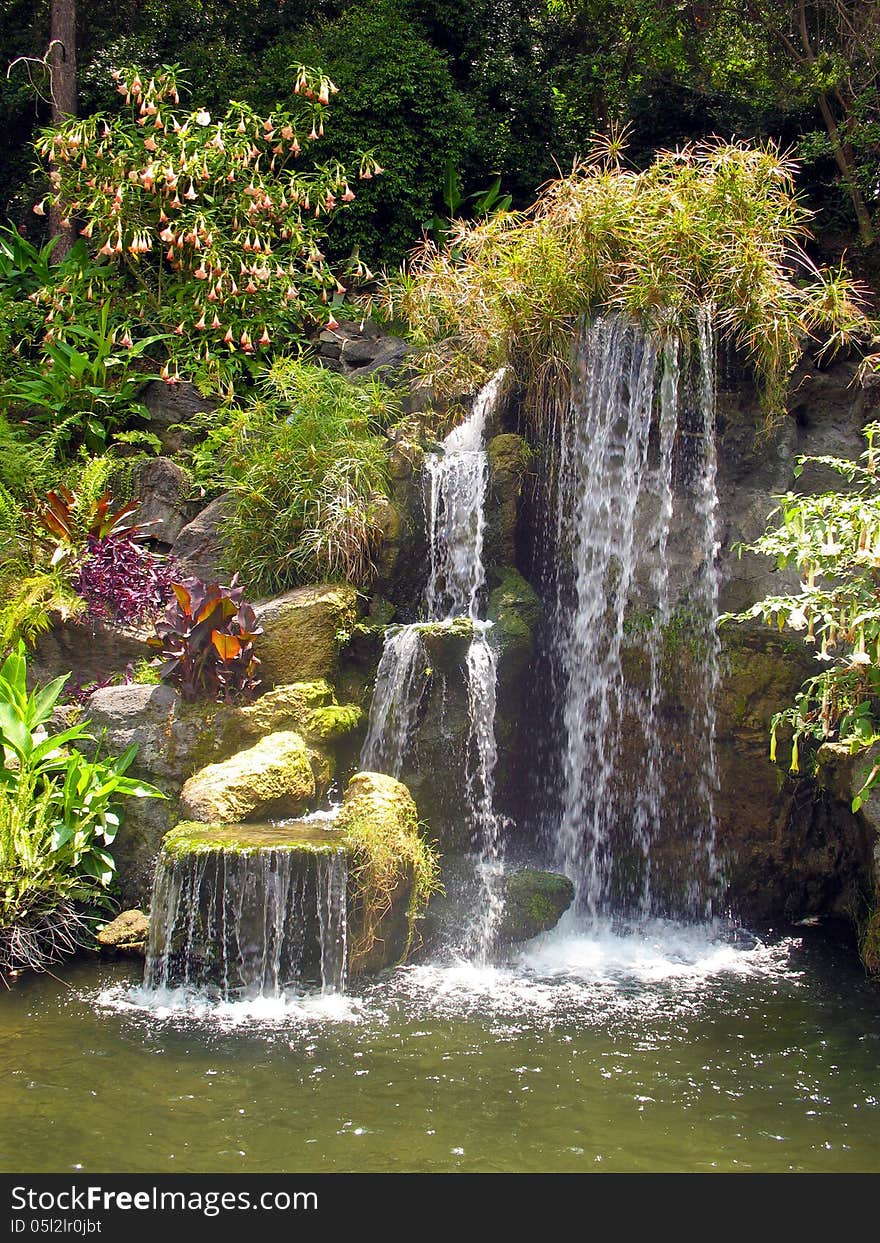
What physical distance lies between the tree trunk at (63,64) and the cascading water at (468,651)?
5.86m

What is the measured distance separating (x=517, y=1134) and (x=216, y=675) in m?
4.01

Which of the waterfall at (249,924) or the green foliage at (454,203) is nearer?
the waterfall at (249,924)

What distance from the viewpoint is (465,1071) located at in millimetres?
5043

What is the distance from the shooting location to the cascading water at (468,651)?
7609 mm

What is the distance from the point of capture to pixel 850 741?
6.00m

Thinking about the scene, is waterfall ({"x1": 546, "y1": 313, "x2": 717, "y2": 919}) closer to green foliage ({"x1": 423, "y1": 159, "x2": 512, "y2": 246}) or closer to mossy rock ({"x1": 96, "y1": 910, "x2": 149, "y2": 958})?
mossy rock ({"x1": 96, "y1": 910, "x2": 149, "y2": 958})

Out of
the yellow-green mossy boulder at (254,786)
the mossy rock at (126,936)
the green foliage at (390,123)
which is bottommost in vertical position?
the mossy rock at (126,936)

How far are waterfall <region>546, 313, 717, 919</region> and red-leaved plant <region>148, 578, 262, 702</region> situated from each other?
Answer: 2.31m

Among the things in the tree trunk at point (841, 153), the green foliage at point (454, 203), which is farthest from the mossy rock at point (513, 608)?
the tree trunk at point (841, 153)

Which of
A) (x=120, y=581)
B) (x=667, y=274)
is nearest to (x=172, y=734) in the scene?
(x=120, y=581)

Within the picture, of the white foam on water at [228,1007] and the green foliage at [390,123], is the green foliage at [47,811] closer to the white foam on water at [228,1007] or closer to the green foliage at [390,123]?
the white foam on water at [228,1007]

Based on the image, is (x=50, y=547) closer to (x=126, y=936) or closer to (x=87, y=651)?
(x=87, y=651)

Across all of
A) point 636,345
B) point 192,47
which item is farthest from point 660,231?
point 192,47
